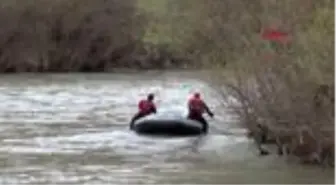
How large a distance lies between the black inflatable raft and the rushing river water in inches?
11.7

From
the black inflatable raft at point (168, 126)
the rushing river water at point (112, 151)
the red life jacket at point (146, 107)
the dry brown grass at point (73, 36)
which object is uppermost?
the dry brown grass at point (73, 36)

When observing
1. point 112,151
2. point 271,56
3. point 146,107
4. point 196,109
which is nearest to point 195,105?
point 196,109

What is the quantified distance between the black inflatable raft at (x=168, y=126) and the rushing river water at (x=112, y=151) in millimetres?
298

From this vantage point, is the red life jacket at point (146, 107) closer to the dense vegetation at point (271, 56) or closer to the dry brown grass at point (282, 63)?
the dense vegetation at point (271, 56)

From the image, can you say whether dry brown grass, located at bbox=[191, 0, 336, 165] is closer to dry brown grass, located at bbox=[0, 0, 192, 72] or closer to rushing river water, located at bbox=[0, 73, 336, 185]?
rushing river water, located at bbox=[0, 73, 336, 185]

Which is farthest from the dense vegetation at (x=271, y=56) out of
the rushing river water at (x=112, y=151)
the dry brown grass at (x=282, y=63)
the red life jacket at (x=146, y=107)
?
the red life jacket at (x=146, y=107)

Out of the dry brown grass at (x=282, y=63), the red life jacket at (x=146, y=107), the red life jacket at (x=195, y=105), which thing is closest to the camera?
the dry brown grass at (x=282, y=63)

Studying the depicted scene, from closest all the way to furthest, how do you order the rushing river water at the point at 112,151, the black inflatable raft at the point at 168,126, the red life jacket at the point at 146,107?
the rushing river water at the point at 112,151 → the black inflatable raft at the point at 168,126 → the red life jacket at the point at 146,107

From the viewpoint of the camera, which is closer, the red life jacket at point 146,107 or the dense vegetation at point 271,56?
the dense vegetation at point 271,56

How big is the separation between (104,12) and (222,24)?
27951mm

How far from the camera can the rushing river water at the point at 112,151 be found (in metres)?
17.4

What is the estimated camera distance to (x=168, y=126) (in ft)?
73.6

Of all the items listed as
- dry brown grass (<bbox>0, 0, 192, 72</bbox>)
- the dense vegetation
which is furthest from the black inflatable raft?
dry brown grass (<bbox>0, 0, 192, 72</bbox>)

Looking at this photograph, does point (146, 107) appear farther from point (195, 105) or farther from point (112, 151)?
point (112, 151)
